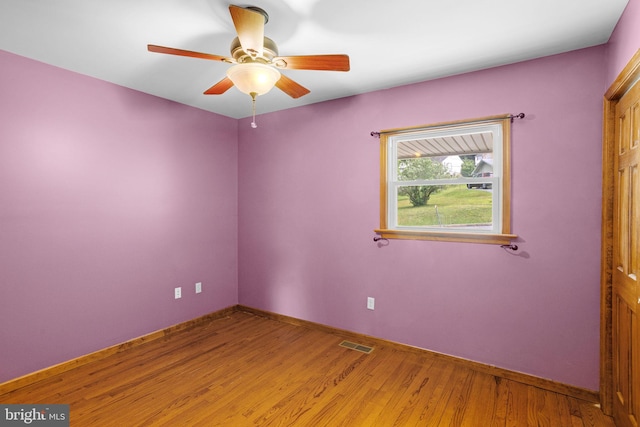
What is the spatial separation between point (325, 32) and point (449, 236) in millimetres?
1897

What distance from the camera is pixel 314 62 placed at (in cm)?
191

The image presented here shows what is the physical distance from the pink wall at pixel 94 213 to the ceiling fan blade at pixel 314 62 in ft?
6.52

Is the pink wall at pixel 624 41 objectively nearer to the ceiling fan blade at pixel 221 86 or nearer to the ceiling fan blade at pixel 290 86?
the ceiling fan blade at pixel 290 86

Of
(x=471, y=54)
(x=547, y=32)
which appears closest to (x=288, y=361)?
(x=471, y=54)

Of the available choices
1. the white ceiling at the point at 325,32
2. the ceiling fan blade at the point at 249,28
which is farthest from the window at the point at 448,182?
the ceiling fan blade at the point at 249,28

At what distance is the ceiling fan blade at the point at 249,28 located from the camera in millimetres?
1522

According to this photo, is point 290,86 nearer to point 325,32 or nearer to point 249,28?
point 325,32

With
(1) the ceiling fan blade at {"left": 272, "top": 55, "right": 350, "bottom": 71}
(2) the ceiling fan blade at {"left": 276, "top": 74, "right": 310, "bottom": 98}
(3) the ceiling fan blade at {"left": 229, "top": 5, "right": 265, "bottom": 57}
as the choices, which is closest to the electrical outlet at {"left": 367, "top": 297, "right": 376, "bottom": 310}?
(2) the ceiling fan blade at {"left": 276, "top": 74, "right": 310, "bottom": 98}

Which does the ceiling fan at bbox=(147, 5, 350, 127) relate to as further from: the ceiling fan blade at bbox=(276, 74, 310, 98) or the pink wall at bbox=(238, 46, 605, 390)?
the pink wall at bbox=(238, 46, 605, 390)

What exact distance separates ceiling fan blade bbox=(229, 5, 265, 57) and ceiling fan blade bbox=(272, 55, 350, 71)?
0.52 feet

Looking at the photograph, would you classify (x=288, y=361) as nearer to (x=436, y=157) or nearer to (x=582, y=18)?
(x=436, y=157)

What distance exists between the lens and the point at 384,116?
10.3ft

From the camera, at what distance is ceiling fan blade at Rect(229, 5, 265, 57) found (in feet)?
4.99

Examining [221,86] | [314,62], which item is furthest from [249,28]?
[221,86]
